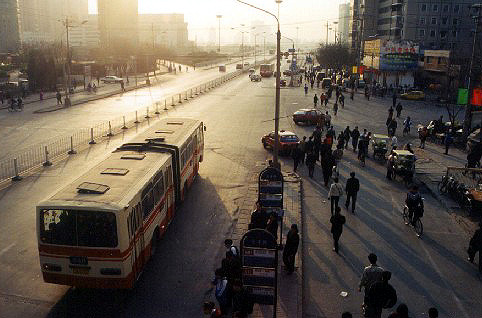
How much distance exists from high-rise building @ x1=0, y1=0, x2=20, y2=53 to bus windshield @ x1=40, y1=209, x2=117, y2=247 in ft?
585

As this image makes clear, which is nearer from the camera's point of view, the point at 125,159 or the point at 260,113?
the point at 125,159

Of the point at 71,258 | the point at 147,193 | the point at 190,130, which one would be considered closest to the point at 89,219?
the point at 71,258

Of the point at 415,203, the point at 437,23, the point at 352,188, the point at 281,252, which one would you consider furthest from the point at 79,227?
the point at 437,23

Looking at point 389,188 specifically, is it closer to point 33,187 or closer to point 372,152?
point 372,152

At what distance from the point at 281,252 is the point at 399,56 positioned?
183 feet

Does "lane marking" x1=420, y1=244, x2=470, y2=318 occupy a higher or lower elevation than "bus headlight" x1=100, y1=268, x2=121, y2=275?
lower

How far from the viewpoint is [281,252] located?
13.1 metres

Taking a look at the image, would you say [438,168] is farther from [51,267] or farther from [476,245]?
[51,267]

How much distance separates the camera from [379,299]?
9109 millimetres

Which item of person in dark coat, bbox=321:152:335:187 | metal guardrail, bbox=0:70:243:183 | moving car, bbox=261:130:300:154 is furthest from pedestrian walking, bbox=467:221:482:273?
metal guardrail, bbox=0:70:243:183

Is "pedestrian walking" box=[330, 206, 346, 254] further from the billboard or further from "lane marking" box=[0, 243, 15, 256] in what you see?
the billboard

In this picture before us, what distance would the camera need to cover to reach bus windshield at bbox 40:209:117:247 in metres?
9.80

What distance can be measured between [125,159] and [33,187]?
25.3ft

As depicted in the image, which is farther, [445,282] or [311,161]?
[311,161]
